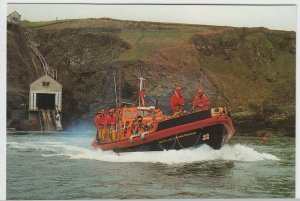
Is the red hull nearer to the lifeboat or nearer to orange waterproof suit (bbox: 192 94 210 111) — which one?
the lifeboat

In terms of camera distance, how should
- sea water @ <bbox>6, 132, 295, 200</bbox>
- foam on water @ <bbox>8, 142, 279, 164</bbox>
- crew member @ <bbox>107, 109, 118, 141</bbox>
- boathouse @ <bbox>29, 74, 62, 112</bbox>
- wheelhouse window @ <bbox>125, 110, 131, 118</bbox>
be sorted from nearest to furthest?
sea water @ <bbox>6, 132, 295, 200</bbox>, foam on water @ <bbox>8, 142, 279, 164</bbox>, boathouse @ <bbox>29, 74, 62, 112</bbox>, crew member @ <bbox>107, 109, 118, 141</bbox>, wheelhouse window @ <bbox>125, 110, 131, 118</bbox>

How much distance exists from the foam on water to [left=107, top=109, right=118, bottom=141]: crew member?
0.54m

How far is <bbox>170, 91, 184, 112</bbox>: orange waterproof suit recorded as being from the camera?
1576 centimetres

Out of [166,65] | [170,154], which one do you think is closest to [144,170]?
[170,154]

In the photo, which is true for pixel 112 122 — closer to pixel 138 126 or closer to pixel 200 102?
pixel 138 126

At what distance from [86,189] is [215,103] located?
Result: 121 inches

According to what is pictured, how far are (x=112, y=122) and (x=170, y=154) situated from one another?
52.5 inches

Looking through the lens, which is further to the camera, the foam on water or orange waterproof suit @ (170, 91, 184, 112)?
orange waterproof suit @ (170, 91, 184, 112)

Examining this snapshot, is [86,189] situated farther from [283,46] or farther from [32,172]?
[283,46]

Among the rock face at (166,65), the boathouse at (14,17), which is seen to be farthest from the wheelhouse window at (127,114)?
the boathouse at (14,17)

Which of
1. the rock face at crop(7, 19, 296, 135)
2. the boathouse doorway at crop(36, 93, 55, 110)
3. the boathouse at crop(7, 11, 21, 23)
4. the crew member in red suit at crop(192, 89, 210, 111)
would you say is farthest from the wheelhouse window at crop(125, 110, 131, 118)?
the boathouse at crop(7, 11, 21, 23)

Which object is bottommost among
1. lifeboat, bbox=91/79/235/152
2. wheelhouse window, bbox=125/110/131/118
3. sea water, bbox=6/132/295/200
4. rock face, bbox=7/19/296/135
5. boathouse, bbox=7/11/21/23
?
sea water, bbox=6/132/295/200

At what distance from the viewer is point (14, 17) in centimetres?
1514

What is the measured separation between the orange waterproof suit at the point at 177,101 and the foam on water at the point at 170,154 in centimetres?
84
